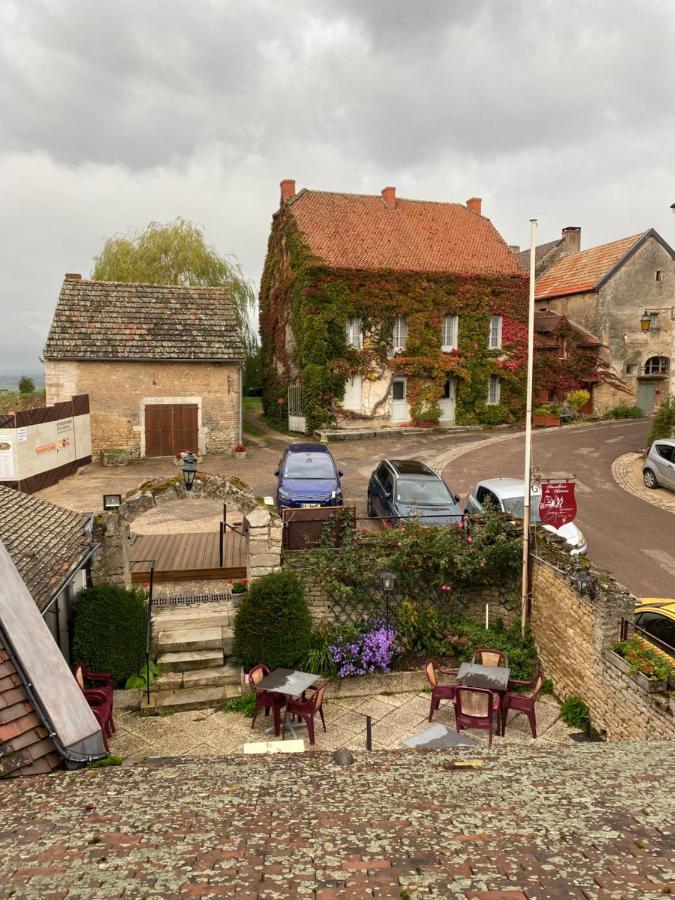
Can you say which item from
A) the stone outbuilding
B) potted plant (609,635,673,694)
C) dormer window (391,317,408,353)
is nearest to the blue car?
potted plant (609,635,673,694)

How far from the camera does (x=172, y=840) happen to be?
3.66 m

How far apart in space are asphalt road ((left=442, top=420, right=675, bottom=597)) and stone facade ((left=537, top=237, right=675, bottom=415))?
4740 millimetres

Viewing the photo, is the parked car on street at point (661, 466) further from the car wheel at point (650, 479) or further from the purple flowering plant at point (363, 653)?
the purple flowering plant at point (363, 653)

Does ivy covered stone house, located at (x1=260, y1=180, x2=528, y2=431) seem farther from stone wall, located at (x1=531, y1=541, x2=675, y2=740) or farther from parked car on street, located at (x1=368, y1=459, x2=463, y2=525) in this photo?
stone wall, located at (x1=531, y1=541, x2=675, y2=740)

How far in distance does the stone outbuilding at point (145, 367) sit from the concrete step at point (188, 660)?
14.2m

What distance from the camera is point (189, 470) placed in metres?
10.5

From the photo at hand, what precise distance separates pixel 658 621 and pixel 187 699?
724cm

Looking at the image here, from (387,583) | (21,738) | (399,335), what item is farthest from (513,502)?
(399,335)

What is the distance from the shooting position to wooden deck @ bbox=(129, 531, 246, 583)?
484 inches

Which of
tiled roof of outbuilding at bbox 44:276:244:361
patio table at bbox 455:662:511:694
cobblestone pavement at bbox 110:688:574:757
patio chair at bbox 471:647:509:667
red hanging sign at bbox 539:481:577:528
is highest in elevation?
tiled roof of outbuilding at bbox 44:276:244:361

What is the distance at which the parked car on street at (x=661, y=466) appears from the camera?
18156 millimetres

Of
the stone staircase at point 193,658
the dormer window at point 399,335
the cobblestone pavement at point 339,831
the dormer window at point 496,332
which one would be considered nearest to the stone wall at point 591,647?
the cobblestone pavement at point 339,831

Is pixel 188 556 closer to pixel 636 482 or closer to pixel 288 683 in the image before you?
pixel 288 683

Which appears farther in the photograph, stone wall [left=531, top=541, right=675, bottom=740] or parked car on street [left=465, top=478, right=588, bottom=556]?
parked car on street [left=465, top=478, right=588, bottom=556]
